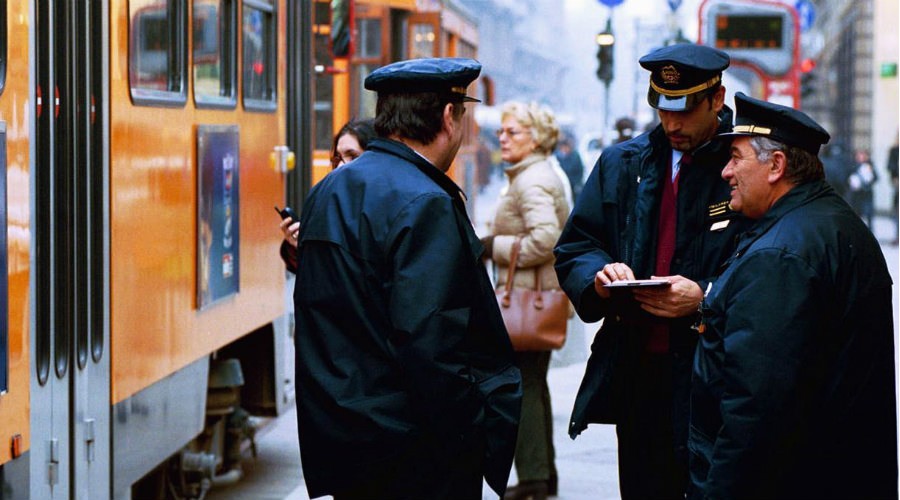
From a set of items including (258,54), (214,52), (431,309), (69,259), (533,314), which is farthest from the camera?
(258,54)

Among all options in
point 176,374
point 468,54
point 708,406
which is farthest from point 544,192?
point 468,54

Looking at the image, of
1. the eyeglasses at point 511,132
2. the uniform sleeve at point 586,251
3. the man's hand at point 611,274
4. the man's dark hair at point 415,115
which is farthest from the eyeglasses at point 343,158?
the man's dark hair at point 415,115

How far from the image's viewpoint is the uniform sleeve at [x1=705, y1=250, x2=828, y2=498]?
11.7ft

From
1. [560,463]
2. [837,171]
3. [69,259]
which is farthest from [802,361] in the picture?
[837,171]

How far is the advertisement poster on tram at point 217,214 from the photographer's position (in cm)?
610

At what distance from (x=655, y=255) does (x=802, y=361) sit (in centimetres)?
111

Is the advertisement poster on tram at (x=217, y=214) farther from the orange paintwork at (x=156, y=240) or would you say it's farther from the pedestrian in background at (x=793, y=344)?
the pedestrian in background at (x=793, y=344)

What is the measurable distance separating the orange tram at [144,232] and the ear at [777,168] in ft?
6.28

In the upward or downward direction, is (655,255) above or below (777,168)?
below

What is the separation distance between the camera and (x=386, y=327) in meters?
3.48

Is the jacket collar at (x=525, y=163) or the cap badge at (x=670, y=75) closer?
the cap badge at (x=670, y=75)

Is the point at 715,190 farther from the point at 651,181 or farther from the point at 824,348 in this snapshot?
the point at 824,348

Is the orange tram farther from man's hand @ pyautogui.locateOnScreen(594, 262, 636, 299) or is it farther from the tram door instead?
man's hand @ pyautogui.locateOnScreen(594, 262, 636, 299)

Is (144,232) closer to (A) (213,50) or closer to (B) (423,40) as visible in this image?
(A) (213,50)
